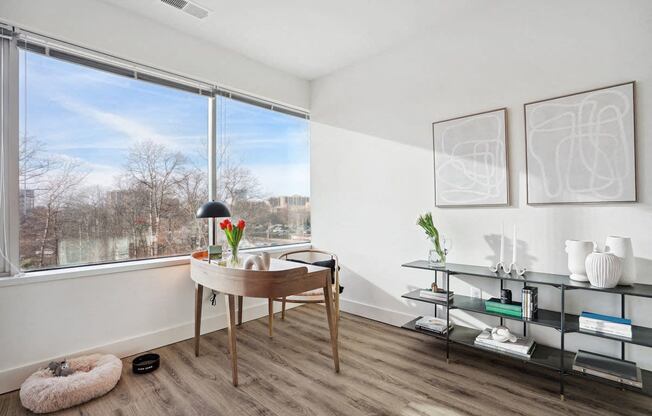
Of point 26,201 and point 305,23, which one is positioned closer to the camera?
point 26,201

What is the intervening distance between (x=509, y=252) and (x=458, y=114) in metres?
1.26

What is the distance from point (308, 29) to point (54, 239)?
2.77m

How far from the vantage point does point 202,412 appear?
1929 mm

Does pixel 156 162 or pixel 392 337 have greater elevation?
pixel 156 162

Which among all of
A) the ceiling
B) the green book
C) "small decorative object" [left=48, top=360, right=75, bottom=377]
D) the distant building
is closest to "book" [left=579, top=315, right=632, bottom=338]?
the green book

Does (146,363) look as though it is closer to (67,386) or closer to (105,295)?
(67,386)

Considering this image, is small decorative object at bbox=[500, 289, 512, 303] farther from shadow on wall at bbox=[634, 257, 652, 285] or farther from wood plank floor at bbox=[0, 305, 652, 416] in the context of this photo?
shadow on wall at bbox=[634, 257, 652, 285]

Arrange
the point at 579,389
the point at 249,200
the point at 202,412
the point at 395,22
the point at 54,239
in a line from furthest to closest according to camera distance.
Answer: the point at 249,200
the point at 395,22
the point at 54,239
the point at 579,389
the point at 202,412

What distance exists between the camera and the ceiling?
8.83 feet

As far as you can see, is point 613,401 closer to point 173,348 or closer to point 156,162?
point 173,348

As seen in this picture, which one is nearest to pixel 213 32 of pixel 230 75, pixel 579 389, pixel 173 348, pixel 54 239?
pixel 230 75

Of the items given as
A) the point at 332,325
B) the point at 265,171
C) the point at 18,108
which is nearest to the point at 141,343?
the point at 332,325

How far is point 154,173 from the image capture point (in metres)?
3.00

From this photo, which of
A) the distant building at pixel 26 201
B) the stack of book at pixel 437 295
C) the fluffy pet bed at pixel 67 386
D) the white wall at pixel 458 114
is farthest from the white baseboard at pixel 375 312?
the distant building at pixel 26 201
